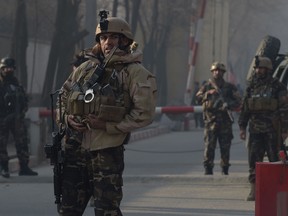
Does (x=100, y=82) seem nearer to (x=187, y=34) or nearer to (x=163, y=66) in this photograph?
(x=163, y=66)

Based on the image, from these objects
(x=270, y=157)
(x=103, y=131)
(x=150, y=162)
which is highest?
(x=103, y=131)

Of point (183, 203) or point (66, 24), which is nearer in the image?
point (183, 203)

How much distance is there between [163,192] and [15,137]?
264 centimetres

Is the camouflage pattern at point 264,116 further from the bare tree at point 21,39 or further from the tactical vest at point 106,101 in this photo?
the bare tree at point 21,39

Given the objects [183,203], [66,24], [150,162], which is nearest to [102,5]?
[66,24]

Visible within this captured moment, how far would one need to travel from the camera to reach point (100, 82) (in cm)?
685

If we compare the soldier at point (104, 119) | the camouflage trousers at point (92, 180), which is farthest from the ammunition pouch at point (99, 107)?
the camouflage trousers at point (92, 180)

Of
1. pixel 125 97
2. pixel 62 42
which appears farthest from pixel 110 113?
pixel 62 42

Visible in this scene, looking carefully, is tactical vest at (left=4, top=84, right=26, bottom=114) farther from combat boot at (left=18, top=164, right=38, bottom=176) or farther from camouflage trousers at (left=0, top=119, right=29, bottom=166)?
combat boot at (left=18, top=164, right=38, bottom=176)

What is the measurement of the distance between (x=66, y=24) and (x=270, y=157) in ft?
43.4

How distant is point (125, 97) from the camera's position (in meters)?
6.88

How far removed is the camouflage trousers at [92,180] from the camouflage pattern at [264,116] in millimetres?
5061

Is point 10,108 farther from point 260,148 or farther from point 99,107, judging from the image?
point 99,107

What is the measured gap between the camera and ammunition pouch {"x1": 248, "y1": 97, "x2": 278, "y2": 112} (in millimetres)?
11664
